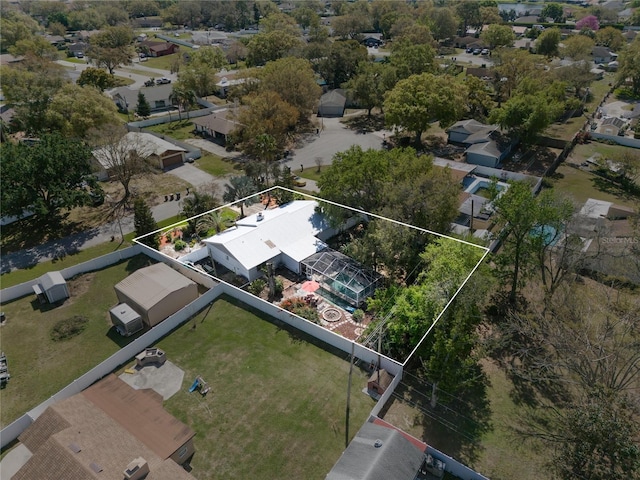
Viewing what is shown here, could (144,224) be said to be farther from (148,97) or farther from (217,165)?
(148,97)

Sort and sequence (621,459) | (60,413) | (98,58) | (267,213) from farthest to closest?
1. (98,58)
2. (267,213)
3. (60,413)
4. (621,459)

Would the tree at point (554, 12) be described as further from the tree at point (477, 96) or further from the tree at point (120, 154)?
the tree at point (120, 154)

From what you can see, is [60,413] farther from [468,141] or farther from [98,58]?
[98,58]

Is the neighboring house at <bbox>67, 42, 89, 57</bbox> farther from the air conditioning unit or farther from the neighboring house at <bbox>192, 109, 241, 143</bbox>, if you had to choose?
the air conditioning unit

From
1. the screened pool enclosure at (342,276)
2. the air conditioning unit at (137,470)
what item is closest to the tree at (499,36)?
the screened pool enclosure at (342,276)

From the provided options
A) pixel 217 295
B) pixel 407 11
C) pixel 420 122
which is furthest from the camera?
pixel 407 11

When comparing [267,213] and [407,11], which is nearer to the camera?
[267,213]

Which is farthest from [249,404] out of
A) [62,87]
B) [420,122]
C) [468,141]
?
[62,87]
